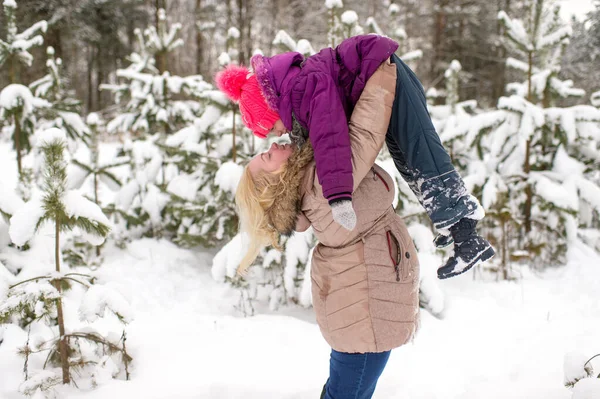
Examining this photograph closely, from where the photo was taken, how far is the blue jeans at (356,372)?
6.05ft

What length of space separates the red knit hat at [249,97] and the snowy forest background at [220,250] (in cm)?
128

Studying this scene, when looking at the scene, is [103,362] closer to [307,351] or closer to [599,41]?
[307,351]

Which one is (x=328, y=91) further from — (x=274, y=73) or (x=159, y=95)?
(x=159, y=95)

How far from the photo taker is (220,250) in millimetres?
5219

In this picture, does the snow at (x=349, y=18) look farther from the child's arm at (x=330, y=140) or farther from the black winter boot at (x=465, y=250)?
the black winter boot at (x=465, y=250)

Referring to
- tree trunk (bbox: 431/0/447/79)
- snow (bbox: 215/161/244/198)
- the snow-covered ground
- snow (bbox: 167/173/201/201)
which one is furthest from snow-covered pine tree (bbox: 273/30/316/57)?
tree trunk (bbox: 431/0/447/79)

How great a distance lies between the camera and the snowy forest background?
8.87 ft

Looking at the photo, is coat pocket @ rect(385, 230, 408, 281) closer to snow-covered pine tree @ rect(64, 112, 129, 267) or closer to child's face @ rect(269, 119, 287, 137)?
child's face @ rect(269, 119, 287, 137)

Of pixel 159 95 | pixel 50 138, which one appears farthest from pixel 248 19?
pixel 50 138

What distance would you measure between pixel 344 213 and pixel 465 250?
18.4 inches

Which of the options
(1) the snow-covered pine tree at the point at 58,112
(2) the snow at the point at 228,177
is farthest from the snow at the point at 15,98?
(2) the snow at the point at 228,177

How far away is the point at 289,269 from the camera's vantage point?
4.16 m

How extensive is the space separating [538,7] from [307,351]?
481 centimetres

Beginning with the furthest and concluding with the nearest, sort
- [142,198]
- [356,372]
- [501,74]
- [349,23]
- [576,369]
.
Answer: [501,74] → [142,198] → [349,23] → [576,369] → [356,372]
